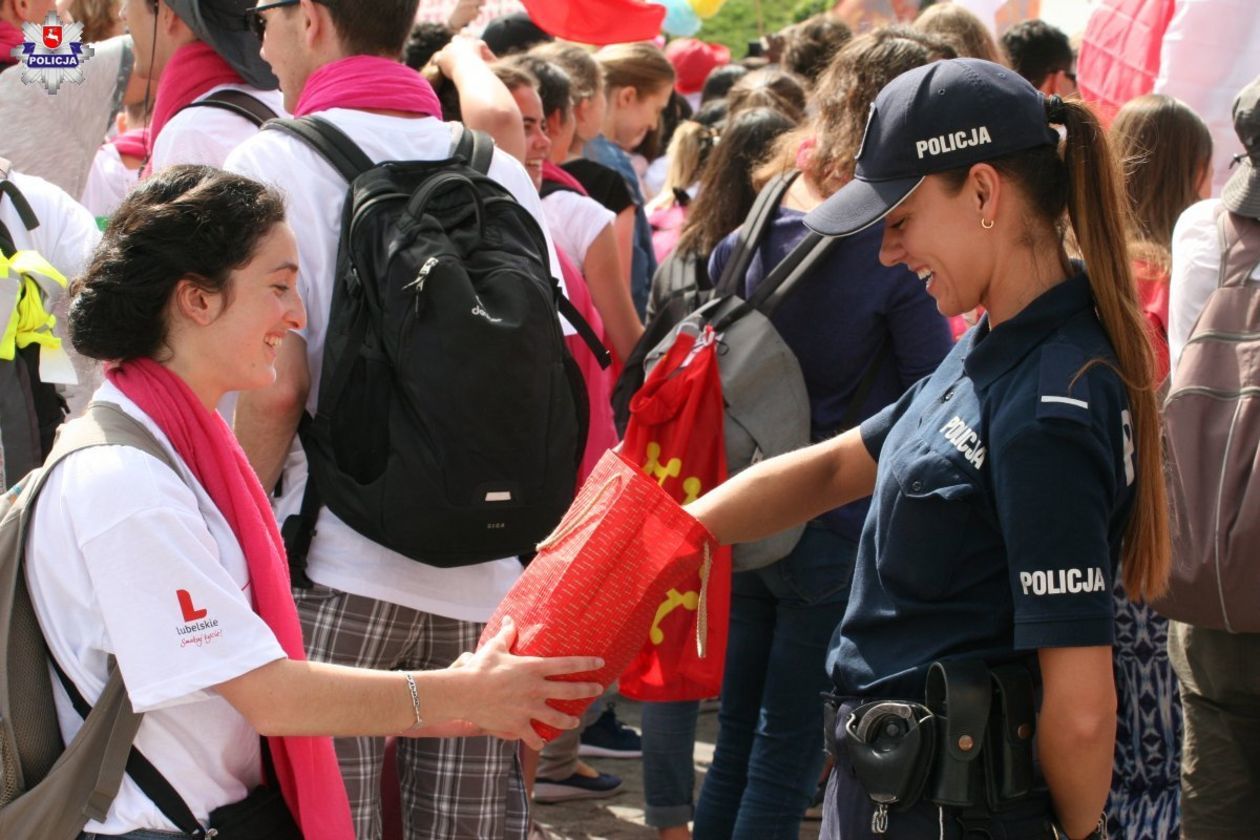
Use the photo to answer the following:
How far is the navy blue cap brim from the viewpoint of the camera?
235cm

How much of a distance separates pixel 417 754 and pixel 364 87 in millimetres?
1412

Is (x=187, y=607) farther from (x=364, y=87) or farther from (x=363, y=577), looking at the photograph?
(x=364, y=87)

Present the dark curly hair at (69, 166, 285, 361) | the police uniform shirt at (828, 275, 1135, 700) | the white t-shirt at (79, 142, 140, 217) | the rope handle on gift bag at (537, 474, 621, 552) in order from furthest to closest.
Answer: the white t-shirt at (79, 142, 140, 217)
the rope handle on gift bag at (537, 474, 621, 552)
the dark curly hair at (69, 166, 285, 361)
the police uniform shirt at (828, 275, 1135, 700)

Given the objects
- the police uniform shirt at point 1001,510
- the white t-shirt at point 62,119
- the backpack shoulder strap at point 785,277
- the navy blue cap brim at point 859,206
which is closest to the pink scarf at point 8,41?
the white t-shirt at point 62,119

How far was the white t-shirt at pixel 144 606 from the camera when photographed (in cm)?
216

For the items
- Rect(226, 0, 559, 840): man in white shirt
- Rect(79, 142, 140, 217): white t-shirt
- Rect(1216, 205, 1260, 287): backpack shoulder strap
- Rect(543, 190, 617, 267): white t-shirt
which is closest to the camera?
Rect(226, 0, 559, 840): man in white shirt

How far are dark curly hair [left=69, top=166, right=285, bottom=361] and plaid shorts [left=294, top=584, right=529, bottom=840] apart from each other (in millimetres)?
897

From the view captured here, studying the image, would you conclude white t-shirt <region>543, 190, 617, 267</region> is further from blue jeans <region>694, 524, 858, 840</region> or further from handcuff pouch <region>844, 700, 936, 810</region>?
handcuff pouch <region>844, 700, 936, 810</region>

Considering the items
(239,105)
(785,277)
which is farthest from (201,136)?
(785,277)

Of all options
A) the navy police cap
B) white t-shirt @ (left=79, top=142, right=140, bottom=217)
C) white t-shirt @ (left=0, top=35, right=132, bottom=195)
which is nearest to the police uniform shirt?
the navy police cap

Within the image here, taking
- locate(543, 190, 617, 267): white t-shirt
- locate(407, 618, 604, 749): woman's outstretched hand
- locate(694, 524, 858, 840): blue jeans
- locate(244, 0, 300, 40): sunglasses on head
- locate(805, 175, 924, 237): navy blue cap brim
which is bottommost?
locate(694, 524, 858, 840): blue jeans

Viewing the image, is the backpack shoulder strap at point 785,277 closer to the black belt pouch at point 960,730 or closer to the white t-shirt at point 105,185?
the black belt pouch at point 960,730

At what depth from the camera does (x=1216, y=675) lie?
353cm

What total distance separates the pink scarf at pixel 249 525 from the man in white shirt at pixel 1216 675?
211cm
